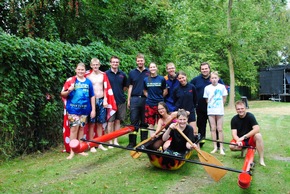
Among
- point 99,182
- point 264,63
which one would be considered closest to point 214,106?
point 99,182

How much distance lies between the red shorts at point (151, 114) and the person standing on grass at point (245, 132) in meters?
1.59

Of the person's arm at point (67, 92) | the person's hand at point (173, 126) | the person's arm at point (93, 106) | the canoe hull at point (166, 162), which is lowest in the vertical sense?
the canoe hull at point (166, 162)

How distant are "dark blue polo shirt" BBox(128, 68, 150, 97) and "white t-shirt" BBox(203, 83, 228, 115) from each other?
1.34 m

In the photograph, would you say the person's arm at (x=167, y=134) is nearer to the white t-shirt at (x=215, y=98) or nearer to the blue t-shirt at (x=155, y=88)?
the blue t-shirt at (x=155, y=88)

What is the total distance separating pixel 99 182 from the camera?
503 centimetres

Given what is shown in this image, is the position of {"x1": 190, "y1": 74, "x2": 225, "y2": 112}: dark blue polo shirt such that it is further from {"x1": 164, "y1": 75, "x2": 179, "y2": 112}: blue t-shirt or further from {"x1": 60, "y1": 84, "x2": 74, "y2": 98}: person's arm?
{"x1": 60, "y1": 84, "x2": 74, "y2": 98}: person's arm

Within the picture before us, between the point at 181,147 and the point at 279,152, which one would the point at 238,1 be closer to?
the point at 279,152

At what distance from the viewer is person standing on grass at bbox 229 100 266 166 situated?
610 centimetres

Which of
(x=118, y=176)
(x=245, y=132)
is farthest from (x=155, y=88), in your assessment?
(x=118, y=176)

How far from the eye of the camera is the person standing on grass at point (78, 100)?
643cm

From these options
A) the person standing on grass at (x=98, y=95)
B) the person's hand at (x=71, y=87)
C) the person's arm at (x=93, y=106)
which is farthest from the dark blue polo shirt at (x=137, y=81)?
the person's hand at (x=71, y=87)

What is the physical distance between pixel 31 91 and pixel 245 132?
157 inches

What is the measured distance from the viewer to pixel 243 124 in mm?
6355

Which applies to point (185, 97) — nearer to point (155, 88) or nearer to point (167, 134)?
point (155, 88)
